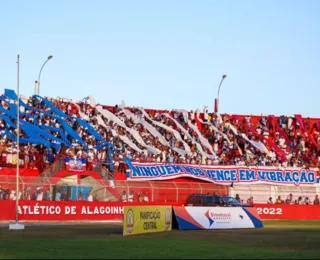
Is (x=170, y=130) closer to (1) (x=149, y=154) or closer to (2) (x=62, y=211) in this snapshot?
(1) (x=149, y=154)

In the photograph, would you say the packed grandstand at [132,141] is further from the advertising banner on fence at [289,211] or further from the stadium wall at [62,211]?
the advertising banner on fence at [289,211]

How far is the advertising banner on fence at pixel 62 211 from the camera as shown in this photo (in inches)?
1882

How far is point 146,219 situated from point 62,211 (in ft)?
56.9

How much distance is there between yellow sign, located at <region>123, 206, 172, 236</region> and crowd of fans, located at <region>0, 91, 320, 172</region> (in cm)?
2034

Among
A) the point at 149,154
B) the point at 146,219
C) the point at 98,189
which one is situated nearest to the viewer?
the point at 146,219

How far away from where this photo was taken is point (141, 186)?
54.6 meters

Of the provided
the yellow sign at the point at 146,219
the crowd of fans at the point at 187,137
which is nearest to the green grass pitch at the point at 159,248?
the yellow sign at the point at 146,219

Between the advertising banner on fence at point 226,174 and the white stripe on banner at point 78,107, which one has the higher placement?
the white stripe on banner at point 78,107

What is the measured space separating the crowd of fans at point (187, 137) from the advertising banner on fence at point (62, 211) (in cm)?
459

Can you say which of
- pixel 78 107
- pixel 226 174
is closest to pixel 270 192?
pixel 226 174

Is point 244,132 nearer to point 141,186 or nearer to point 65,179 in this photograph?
point 141,186

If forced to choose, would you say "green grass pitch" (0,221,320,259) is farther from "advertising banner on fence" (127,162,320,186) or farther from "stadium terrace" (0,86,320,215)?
"advertising banner on fence" (127,162,320,186)

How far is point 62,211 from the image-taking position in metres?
50.1

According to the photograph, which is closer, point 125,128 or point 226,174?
Answer: point 226,174
